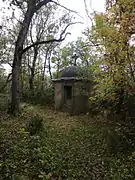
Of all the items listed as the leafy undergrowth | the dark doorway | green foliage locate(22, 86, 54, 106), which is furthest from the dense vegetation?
green foliage locate(22, 86, 54, 106)

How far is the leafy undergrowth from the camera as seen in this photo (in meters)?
7.66

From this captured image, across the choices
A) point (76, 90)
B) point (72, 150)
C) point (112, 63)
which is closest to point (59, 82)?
point (76, 90)

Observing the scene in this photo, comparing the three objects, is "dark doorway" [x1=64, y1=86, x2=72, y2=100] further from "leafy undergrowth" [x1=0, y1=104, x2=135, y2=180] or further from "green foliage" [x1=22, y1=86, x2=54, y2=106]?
"leafy undergrowth" [x1=0, y1=104, x2=135, y2=180]

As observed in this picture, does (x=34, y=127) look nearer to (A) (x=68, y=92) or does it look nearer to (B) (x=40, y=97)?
(A) (x=68, y=92)

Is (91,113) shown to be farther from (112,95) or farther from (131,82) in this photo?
(131,82)

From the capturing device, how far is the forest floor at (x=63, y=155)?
766 centimetres

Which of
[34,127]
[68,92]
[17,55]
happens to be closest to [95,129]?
[34,127]

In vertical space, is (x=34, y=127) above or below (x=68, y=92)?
below

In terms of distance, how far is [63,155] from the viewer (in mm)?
9445

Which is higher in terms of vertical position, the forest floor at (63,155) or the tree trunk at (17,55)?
the tree trunk at (17,55)

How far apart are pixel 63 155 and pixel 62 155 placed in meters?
0.04

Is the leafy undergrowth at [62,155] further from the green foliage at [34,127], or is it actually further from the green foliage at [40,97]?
the green foliage at [40,97]

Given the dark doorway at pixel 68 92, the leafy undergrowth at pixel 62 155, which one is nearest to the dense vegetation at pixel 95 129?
the leafy undergrowth at pixel 62 155

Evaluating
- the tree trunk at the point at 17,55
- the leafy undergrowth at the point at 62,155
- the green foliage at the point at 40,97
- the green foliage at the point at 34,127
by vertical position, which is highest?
the tree trunk at the point at 17,55
